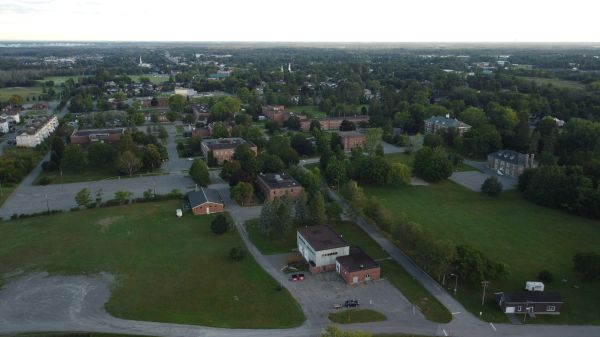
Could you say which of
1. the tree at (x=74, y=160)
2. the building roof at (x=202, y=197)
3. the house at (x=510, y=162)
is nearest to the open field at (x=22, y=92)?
the tree at (x=74, y=160)

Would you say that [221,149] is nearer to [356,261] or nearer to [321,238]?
[321,238]

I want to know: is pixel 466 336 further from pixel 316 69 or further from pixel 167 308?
pixel 316 69

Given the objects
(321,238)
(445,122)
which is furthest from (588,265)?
(445,122)

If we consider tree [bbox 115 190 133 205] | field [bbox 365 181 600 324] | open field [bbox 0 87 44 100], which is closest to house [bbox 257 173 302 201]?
field [bbox 365 181 600 324]

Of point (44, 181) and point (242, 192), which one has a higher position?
point (242, 192)

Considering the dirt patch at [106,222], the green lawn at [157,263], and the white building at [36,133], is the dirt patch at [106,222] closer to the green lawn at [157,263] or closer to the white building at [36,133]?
the green lawn at [157,263]

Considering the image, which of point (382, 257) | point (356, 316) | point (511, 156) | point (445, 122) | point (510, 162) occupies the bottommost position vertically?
point (382, 257)

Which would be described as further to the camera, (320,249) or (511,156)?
(511,156)

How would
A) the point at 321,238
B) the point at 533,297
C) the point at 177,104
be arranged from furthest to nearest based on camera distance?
1. the point at 177,104
2. the point at 321,238
3. the point at 533,297

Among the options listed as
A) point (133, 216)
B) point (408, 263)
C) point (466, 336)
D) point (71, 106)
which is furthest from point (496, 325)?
point (71, 106)
